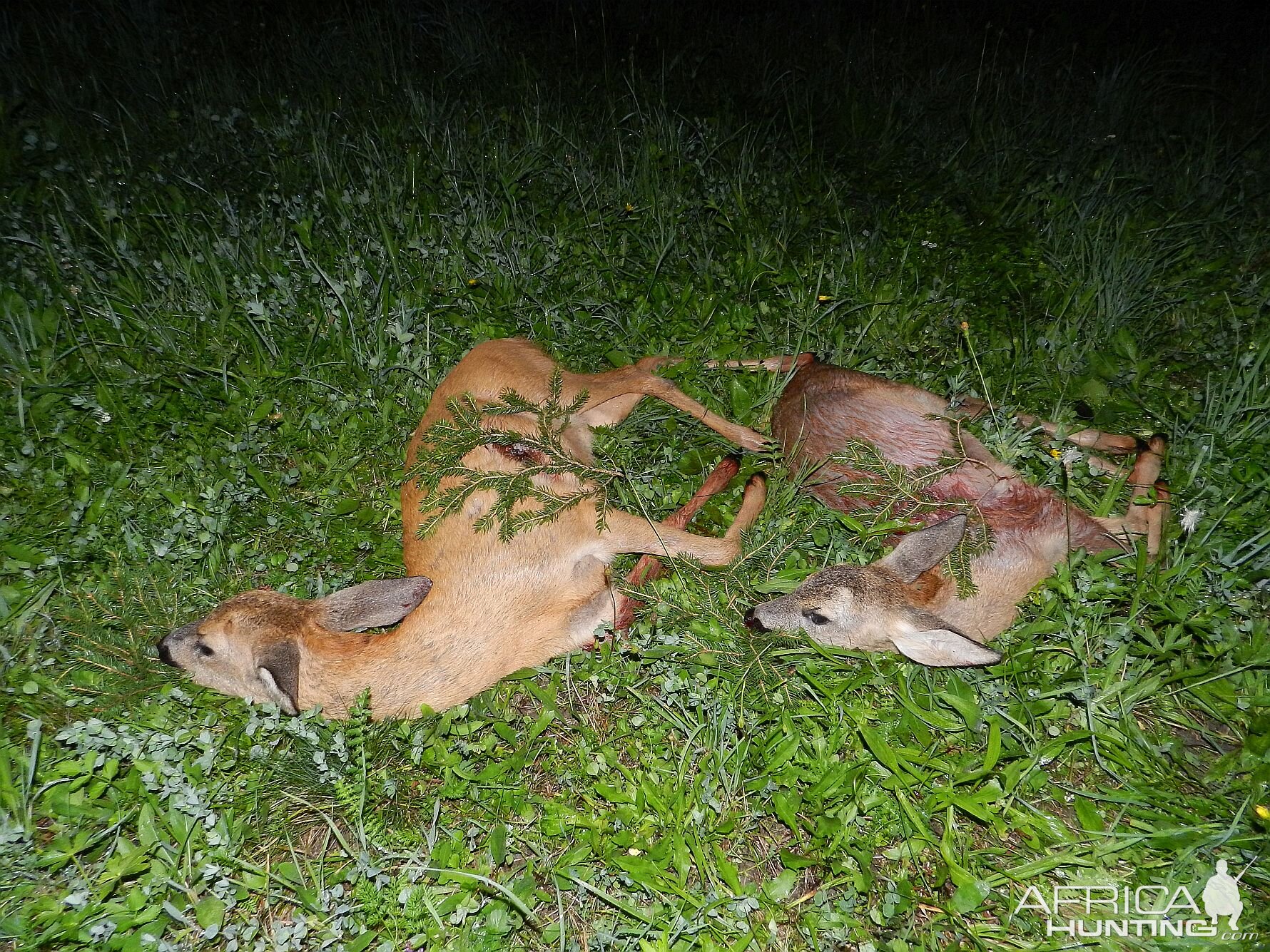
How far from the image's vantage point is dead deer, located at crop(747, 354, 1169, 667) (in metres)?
3.29

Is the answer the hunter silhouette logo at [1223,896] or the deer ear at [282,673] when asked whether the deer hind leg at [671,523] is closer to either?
the deer ear at [282,673]

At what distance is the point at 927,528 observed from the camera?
346 centimetres

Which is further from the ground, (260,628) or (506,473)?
(506,473)

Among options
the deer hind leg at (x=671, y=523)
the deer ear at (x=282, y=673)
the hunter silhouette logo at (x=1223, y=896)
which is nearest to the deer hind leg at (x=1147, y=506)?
the hunter silhouette logo at (x=1223, y=896)

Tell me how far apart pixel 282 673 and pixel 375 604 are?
1.48ft

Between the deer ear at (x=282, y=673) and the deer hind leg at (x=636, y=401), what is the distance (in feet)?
6.17

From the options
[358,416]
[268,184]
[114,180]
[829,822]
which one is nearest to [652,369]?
[358,416]

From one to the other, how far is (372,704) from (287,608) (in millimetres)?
601

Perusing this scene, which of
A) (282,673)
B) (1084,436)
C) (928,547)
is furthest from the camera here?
(1084,436)

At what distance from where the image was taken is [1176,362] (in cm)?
437

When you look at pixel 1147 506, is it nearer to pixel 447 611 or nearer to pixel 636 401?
pixel 636 401

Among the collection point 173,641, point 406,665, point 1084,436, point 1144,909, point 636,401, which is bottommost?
point 1144,909

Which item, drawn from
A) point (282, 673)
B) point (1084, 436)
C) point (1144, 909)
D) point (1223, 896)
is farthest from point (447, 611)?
point (1084, 436)

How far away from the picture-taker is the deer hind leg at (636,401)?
4090mm
